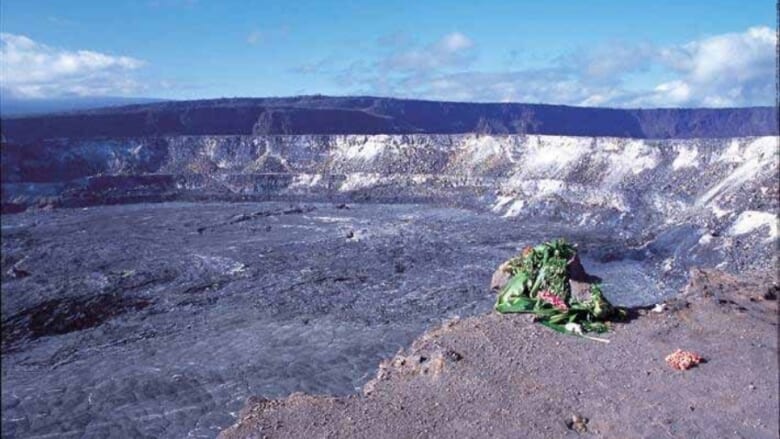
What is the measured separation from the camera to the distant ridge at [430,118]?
69.7 metres

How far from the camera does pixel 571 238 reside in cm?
3136

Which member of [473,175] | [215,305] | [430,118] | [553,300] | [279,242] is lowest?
[279,242]

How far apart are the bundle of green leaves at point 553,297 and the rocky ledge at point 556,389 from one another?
0.50 m

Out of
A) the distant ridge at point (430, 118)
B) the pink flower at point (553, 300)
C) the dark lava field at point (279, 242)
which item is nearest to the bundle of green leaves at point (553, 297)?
the pink flower at point (553, 300)

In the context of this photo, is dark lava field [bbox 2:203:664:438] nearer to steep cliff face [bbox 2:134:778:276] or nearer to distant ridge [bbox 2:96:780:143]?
steep cliff face [bbox 2:134:778:276]

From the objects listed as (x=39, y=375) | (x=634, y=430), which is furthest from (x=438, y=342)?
(x=39, y=375)

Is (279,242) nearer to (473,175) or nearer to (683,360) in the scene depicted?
(473,175)

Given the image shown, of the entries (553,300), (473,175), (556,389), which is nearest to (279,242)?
(553,300)

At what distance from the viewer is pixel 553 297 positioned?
49.9ft

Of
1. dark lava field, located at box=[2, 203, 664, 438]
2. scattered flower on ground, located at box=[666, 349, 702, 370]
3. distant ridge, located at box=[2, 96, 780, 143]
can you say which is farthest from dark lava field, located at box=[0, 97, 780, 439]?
scattered flower on ground, located at box=[666, 349, 702, 370]

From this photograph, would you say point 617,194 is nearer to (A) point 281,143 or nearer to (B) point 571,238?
(B) point 571,238

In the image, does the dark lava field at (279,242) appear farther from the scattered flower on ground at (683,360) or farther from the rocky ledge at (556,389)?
the scattered flower on ground at (683,360)

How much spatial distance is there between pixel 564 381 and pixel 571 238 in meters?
20.9

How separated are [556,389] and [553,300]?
13.5 ft
